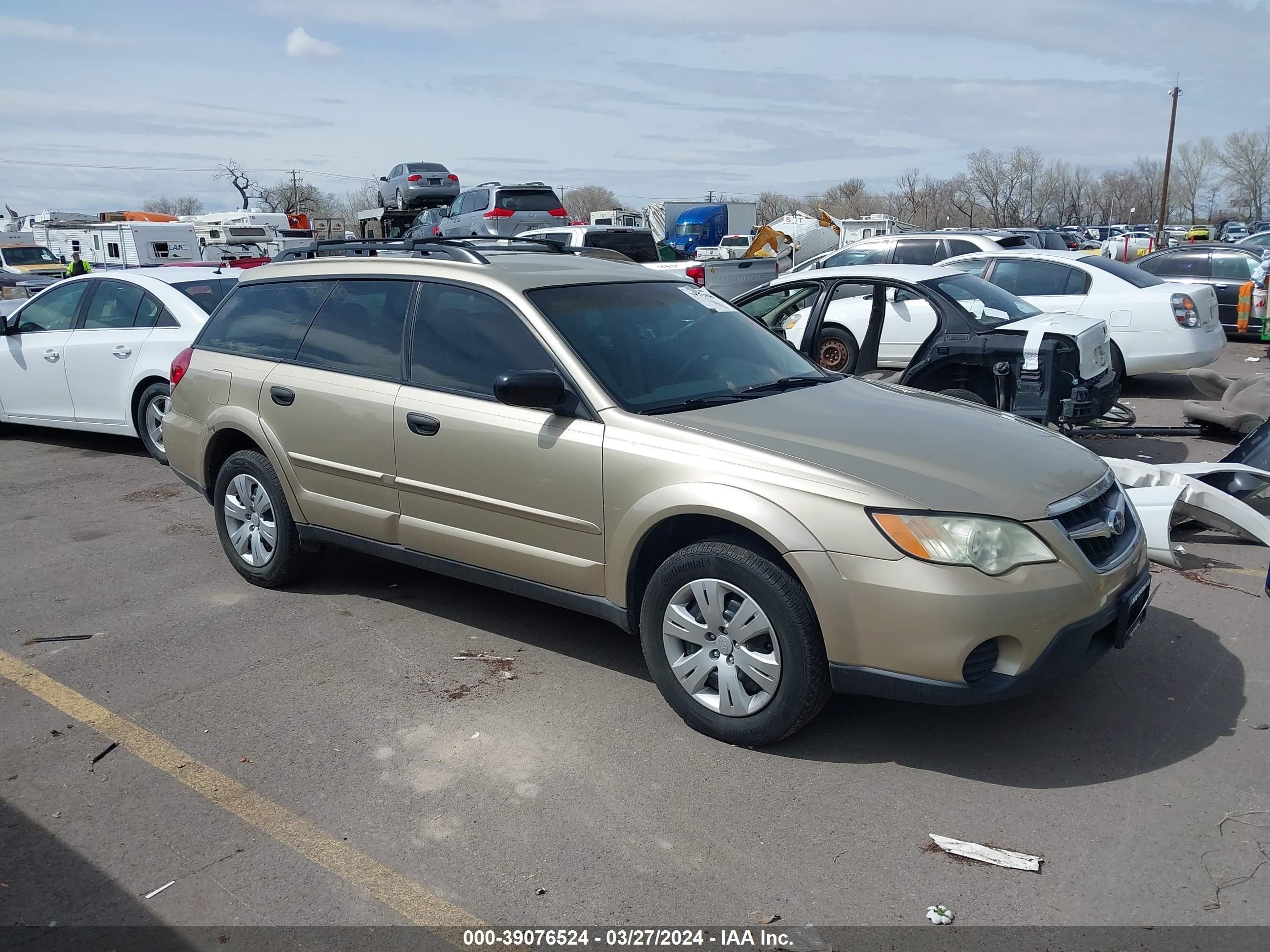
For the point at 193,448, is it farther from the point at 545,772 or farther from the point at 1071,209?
the point at 1071,209

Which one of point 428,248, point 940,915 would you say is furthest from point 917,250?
point 940,915

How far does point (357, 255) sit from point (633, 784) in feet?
10.8

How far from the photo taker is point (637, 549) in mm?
4066

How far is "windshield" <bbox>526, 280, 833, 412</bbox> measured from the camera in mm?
4438

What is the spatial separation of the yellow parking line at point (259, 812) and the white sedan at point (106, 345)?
439cm

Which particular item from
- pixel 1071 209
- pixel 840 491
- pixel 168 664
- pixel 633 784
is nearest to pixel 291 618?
pixel 168 664

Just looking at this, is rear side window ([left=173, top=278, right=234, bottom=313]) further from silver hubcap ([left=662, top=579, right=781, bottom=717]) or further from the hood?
silver hubcap ([left=662, top=579, right=781, bottom=717])

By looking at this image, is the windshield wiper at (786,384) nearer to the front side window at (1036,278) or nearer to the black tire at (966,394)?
the black tire at (966,394)

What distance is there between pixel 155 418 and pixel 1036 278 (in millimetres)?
8899

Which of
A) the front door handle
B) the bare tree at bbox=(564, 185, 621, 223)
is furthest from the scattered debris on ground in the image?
the bare tree at bbox=(564, 185, 621, 223)

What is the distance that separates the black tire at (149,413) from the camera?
8625 millimetres

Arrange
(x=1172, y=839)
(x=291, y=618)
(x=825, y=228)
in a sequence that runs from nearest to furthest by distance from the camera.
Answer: (x=1172, y=839) < (x=291, y=618) < (x=825, y=228)

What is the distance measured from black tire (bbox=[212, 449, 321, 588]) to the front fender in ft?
7.03

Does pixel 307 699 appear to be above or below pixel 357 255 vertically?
below
